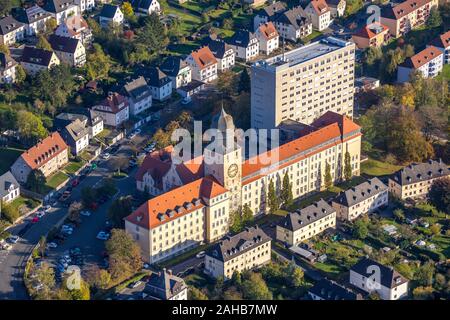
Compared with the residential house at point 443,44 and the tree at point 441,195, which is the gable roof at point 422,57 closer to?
the residential house at point 443,44

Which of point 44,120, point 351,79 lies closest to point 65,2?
point 44,120

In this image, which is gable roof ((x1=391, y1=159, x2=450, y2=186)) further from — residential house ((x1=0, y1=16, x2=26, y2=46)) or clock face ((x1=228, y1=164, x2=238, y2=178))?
residential house ((x1=0, y1=16, x2=26, y2=46))

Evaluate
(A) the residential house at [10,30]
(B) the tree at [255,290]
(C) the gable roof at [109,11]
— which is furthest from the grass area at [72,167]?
(C) the gable roof at [109,11]

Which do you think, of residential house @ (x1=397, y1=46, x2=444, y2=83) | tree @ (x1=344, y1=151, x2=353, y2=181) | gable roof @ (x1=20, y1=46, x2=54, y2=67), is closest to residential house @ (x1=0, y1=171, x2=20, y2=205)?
gable roof @ (x1=20, y1=46, x2=54, y2=67)

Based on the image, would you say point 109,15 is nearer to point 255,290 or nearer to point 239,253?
point 239,253

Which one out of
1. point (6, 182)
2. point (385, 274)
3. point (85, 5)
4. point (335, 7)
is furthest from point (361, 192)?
point (85, 5)

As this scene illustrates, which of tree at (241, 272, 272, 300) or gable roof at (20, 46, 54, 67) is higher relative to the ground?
gable roof at (20, 46, 54, 67)
